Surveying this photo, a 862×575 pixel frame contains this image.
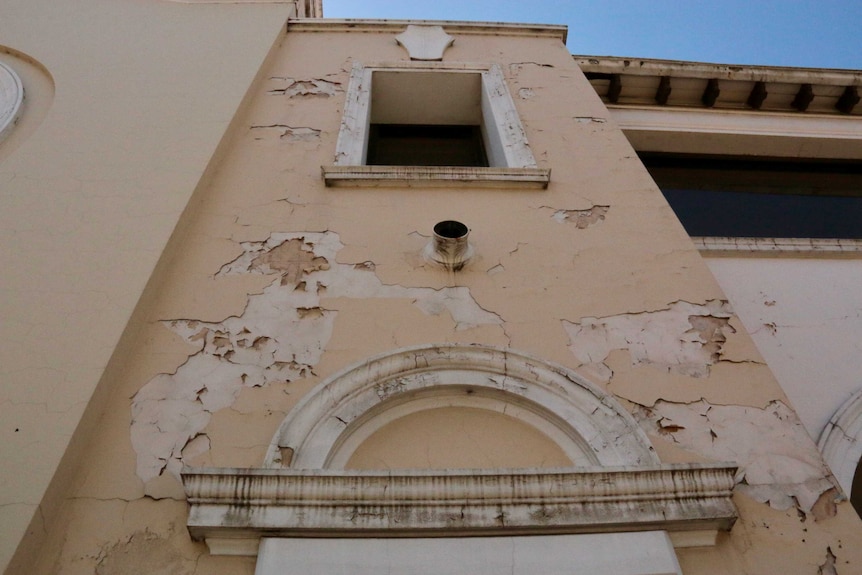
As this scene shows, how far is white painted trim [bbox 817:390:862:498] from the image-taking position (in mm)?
2896

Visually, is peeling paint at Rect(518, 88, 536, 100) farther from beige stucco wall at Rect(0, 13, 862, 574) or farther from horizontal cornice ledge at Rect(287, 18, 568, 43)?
horizontal cornice ledge at Rect(287, 18, 568, 43)

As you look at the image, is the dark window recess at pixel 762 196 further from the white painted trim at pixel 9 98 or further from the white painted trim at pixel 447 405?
the white painted trim at pixel 9 98

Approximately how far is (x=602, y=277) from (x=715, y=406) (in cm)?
88

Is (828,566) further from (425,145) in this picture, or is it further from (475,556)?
(425,145)

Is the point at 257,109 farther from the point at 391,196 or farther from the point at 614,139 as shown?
the point at 614,139

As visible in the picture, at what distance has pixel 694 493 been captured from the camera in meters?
2.10

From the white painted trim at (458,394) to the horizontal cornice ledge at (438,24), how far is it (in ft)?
14.0

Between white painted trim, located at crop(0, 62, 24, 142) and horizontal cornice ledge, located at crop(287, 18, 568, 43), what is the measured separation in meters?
2.37

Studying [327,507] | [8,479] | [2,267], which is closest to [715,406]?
[327,507]

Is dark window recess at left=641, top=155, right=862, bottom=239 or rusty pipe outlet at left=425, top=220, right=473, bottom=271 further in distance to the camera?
dark window recess at left=641, top=155, right=862, bottom=239

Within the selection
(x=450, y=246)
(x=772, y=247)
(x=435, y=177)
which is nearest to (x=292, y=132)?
(x=435, y=177)

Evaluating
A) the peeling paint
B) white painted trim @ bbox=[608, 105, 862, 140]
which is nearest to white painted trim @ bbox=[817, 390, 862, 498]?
the peeling paint

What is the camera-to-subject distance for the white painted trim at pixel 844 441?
9.50ft

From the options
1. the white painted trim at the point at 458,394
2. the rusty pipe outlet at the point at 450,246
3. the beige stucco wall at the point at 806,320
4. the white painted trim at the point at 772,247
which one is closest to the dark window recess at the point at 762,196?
the white painted trim at the point at 772,247
